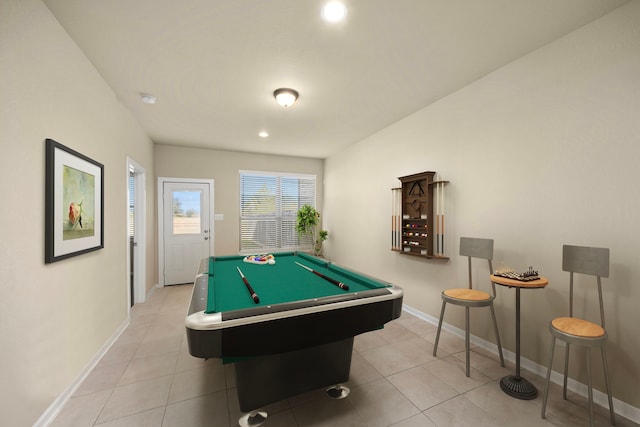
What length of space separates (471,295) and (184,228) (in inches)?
194

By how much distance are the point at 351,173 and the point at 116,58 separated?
145 inches

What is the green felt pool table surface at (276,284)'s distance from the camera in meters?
1.72

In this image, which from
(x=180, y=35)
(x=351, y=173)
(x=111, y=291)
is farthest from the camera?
(x=351, y=173)

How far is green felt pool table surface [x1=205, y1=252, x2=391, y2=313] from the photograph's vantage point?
5.64ft

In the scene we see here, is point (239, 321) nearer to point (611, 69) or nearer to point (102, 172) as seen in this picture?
point (102, 172)

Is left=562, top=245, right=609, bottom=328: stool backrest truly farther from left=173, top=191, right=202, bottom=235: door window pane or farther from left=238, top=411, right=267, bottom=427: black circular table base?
left=173, top=191, right=202, bottom=235: door window pane

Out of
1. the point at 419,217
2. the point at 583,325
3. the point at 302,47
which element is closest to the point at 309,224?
the point at 419,217

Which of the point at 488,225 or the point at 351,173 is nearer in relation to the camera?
the point at 488,225

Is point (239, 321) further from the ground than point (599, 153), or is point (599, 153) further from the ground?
point (599, 153)

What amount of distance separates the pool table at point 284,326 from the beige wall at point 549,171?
4.64ft

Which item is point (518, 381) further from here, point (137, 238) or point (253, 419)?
point (137, 238)

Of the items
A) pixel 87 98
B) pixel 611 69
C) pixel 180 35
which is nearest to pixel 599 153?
pixel 611 69

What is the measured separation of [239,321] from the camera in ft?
4.30

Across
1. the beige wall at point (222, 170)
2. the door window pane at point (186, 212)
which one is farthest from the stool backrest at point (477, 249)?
the door window pane at point (186, 212)
